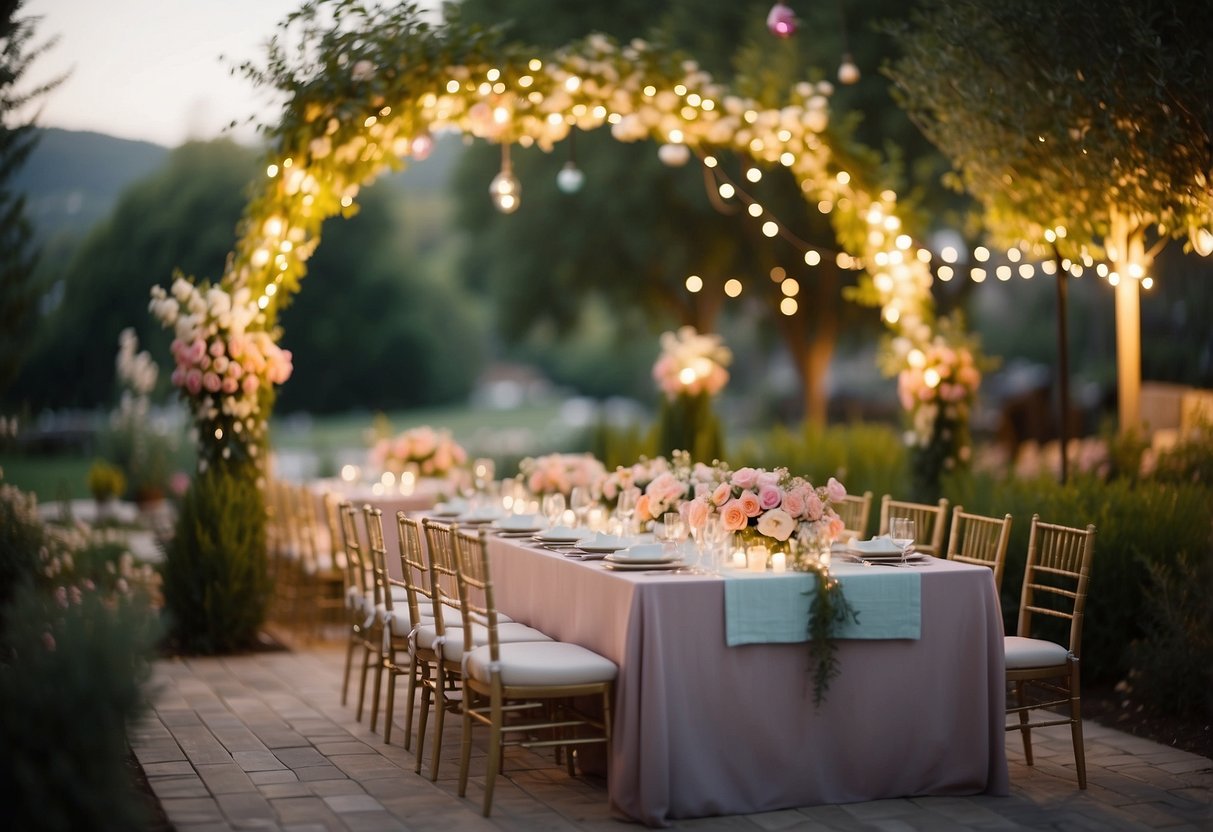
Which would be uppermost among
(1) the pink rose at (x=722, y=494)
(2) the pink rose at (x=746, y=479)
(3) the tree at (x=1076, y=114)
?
(3) the tree at (x=1076, y=114)

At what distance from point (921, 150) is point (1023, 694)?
919 cm

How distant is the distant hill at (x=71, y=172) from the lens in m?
6.39

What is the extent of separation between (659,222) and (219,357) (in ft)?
25.9

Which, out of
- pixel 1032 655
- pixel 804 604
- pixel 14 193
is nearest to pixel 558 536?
pixel 804 604

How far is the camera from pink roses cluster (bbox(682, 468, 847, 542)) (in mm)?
5059

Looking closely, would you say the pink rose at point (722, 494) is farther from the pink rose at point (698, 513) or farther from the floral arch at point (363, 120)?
the floral arch at point (363, 120)

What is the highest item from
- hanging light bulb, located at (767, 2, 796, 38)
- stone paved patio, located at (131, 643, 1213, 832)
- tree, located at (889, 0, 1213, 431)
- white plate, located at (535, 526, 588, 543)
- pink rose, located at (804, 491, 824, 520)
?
hanging light bulb, located at (767, 2, 796, 38)

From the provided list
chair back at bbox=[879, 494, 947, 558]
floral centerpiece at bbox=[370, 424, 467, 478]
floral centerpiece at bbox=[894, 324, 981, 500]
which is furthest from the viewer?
floral centerpiece at bbox=[370, 424, 467, 478]

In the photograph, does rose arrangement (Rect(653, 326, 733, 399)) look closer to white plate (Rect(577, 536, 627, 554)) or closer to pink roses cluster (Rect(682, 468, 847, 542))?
white plate (Rect(577, 536, 627, 554))

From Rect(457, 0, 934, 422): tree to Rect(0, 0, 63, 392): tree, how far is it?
844 cm

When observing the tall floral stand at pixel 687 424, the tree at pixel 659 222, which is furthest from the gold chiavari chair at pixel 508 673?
the tree at pixel 659 222

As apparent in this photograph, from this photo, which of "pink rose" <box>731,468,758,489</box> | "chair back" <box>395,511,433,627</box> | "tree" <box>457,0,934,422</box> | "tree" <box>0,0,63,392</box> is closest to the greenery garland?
"pink rose" <box>731,468,758,489</box>

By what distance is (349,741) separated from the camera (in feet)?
19.9

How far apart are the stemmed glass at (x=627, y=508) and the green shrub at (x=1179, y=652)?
2351mm
